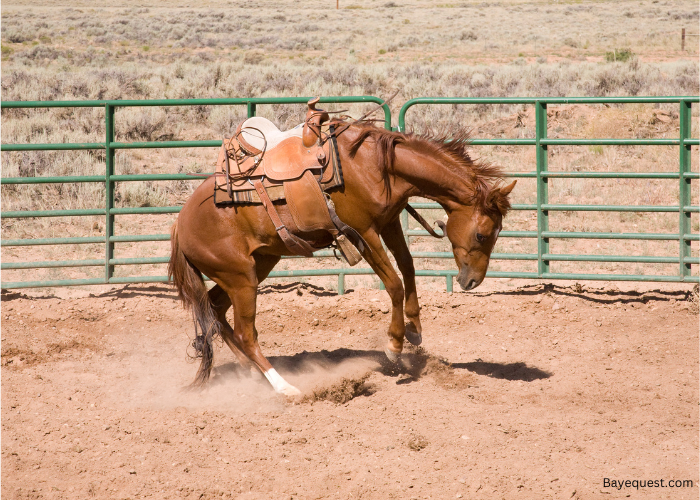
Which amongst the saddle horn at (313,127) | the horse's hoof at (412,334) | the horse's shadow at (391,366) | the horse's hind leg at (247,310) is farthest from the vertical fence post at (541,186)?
the horse's hind leg at (247,310)

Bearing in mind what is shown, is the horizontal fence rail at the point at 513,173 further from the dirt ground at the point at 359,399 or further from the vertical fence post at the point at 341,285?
the dirt ground at the point at 359,399

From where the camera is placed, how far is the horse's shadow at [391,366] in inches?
215

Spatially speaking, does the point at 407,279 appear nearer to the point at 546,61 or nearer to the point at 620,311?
the point at 620,311

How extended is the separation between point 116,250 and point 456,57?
2412cm

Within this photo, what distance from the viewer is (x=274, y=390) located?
5180 millimetres

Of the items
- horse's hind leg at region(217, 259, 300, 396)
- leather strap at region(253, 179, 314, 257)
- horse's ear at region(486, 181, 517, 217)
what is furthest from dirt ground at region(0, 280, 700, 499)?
horse's ear at region(486, 181, 517, 217)

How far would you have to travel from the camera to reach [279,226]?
491 centimetres

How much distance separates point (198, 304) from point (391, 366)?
5.31 feet

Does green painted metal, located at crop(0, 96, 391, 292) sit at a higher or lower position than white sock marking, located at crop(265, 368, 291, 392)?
higher

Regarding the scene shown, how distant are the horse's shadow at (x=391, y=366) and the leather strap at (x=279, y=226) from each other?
1.16 metres

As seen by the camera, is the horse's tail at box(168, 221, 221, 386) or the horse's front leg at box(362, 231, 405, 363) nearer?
the horse's front leg at box(362, 231, 405, 363)

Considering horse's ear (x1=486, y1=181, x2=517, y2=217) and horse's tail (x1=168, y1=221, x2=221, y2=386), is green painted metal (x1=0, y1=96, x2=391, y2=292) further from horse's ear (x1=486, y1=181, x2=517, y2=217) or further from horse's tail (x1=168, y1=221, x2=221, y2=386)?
horse's ear (x1=486, y1=181, x2=517, y2=217)

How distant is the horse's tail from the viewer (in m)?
5.26

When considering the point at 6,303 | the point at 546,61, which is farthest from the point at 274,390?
the point at 546,61
